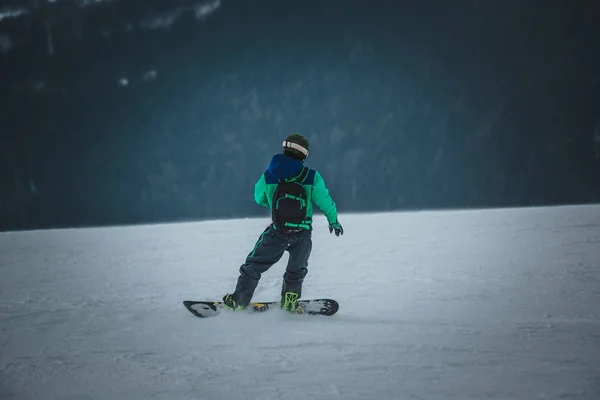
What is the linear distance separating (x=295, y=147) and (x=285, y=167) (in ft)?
0.57

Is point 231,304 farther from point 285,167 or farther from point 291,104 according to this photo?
point 291,104

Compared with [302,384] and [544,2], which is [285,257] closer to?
[302,384]

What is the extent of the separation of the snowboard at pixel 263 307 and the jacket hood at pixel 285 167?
1005 millimetres

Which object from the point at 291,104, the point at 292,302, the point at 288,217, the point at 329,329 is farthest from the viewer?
the point at 291,104

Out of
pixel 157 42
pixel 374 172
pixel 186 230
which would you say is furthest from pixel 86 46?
pixel 374 172

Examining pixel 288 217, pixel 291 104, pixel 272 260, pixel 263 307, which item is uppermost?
pixel 291 104

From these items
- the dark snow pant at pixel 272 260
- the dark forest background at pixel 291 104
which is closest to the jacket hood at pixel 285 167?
the dark snow pant at pixel 272 260

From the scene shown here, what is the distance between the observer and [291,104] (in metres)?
12.5

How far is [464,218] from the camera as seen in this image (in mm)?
11453

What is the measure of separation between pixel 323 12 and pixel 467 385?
474 inches

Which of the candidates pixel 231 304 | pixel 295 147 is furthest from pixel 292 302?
pixel 295 147

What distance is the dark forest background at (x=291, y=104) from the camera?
39.0 feet

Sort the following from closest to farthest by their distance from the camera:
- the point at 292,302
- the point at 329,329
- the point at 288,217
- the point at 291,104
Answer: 1. the point at 329,329
2. the point at 288,217
3. the point at 292,302
4. the point at 291,104

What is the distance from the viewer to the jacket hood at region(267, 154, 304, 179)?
12.1 feet
